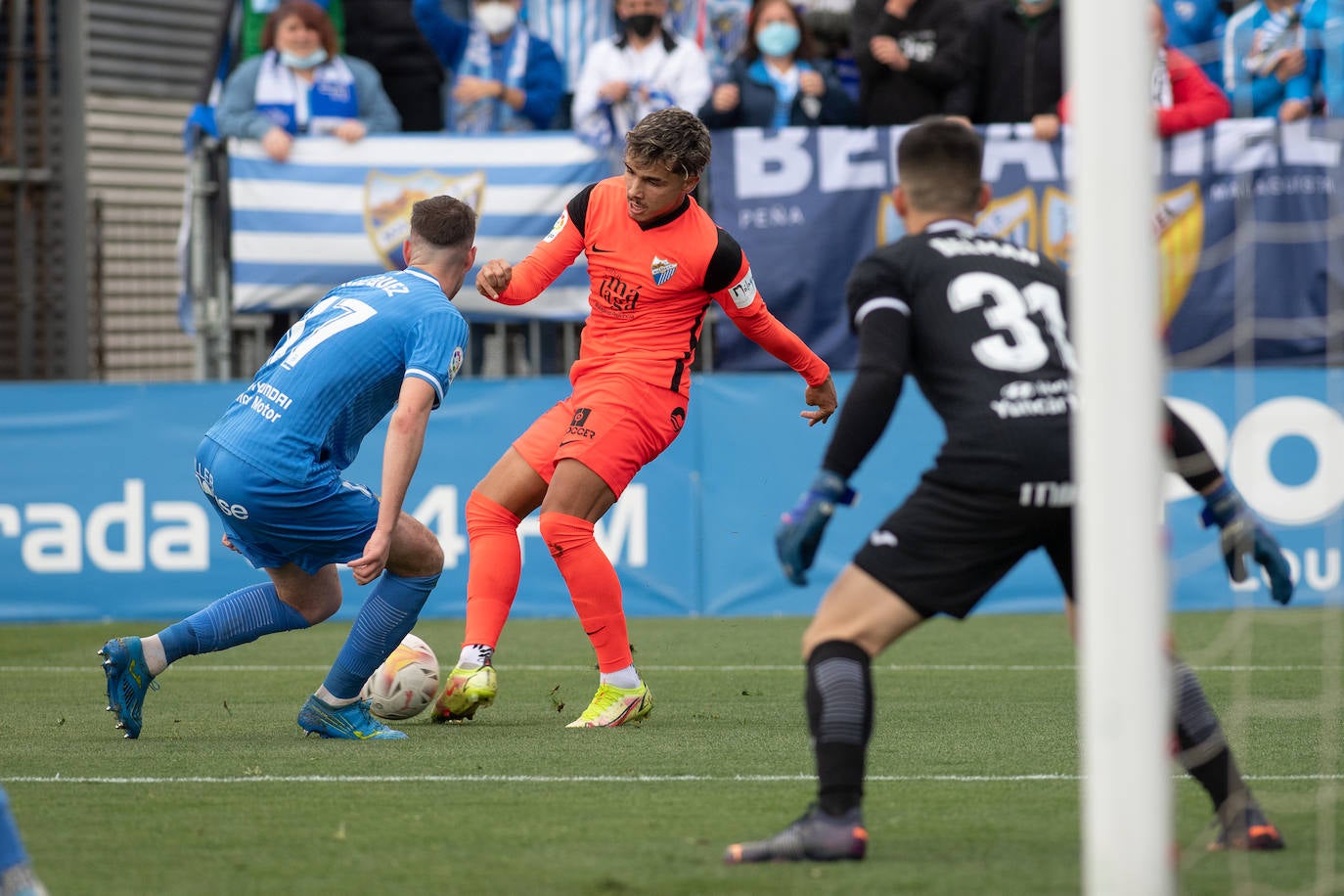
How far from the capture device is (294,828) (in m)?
4.53

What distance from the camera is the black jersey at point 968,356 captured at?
4.06 m

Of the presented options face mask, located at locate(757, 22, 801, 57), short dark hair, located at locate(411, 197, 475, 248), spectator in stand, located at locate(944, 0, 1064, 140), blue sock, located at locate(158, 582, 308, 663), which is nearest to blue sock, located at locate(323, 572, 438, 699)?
blue sock, located at locate(158, 582, 308, 663)

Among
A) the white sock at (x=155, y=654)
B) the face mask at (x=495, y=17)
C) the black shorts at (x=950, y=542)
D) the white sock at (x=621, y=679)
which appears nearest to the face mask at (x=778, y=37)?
the face mask at (x=495, y=17)

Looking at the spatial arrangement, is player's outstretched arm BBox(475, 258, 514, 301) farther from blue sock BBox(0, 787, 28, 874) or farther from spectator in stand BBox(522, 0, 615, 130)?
spectator in stand BBox(522, 0, 615, 130)

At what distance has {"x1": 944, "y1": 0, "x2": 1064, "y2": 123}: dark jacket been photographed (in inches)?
478

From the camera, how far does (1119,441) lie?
317 centimetres

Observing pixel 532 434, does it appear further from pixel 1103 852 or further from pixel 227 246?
pixel 227 246

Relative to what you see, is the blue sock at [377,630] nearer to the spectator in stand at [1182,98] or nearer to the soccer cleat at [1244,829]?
the soccer cleat at [1244,829]

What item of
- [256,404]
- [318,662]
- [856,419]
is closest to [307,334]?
[256,404]

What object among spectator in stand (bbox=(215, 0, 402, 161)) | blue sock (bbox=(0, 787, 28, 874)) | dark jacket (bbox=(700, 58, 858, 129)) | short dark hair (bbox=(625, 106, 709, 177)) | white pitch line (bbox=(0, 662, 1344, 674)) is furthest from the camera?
dark jacket (bbox=(700, 58, 858, 129))

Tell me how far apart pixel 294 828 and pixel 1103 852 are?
2.24 m

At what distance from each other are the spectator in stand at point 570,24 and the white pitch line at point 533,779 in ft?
28.8

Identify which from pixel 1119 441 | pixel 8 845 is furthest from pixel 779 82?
pixel 8 845

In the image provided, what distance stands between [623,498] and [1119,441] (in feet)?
27.4
